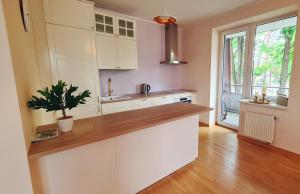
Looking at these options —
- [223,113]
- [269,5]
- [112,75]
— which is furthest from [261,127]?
[112,75]

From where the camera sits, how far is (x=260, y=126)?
283 centimetres

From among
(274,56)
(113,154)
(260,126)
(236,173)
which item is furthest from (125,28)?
(260,126)

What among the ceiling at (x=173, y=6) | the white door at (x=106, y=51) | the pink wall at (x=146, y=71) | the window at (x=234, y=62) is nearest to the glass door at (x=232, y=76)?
the window at (x=234, y=62)

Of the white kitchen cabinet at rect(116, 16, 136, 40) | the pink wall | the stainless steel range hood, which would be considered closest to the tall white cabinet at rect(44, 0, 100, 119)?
the white kitchen cabinet at rect(116, 16, 136, 40)

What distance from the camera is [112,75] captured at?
3.33 metres

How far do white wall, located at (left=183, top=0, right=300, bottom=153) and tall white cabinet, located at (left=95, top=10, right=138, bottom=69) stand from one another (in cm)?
180

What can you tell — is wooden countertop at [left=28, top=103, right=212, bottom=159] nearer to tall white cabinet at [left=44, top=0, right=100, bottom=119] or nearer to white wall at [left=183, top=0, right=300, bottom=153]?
tall white cabinet at [left=44, top=0, right=100, bottom=119]

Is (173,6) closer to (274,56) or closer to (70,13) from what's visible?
(70,13)

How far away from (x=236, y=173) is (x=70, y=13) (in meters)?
3.26

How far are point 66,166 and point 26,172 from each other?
0.32m

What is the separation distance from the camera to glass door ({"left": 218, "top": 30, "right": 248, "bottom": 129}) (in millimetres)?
3402

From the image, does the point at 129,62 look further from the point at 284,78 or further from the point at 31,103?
the point at 284,78

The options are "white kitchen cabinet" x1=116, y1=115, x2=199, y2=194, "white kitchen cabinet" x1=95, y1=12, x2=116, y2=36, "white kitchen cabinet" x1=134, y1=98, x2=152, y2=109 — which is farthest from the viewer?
"white kitchen cabinet" x1=134, y1=98, x2=152, y2=109

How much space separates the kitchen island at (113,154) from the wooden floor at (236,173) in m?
0.18
